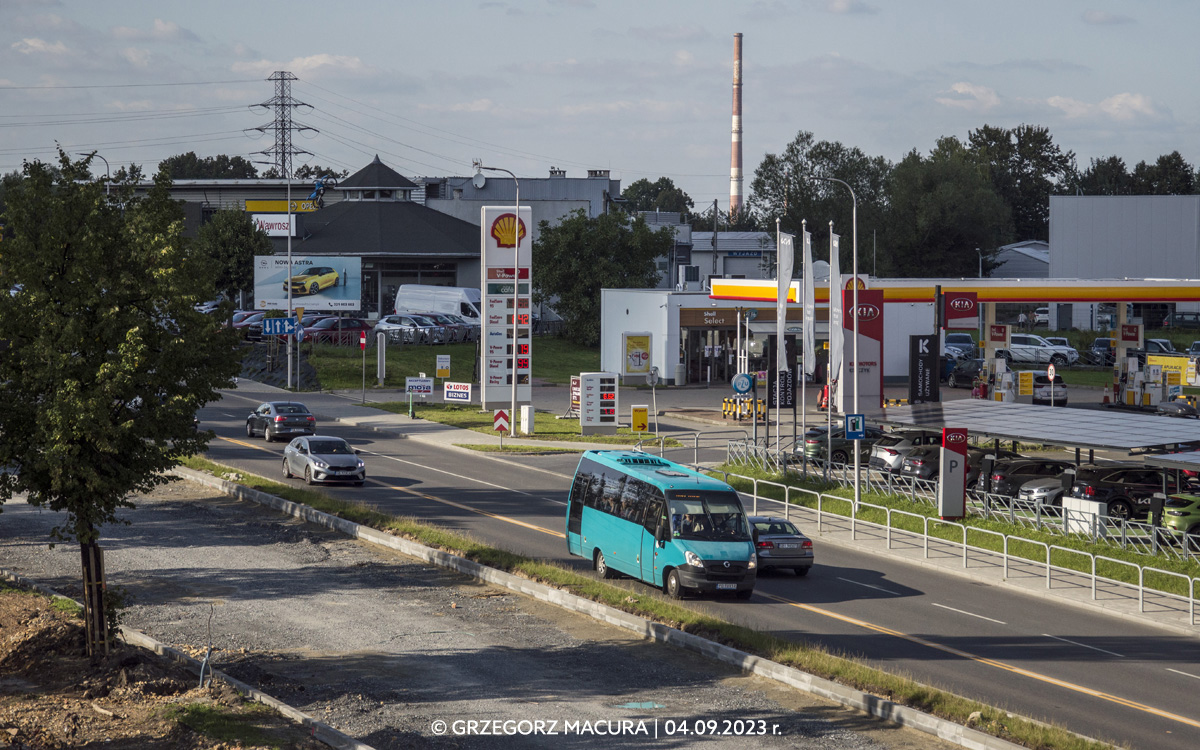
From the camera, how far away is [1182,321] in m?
89.6

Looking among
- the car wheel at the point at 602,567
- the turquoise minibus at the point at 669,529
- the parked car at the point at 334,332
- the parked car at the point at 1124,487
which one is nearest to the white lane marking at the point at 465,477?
the car wheel at the point at 602,567

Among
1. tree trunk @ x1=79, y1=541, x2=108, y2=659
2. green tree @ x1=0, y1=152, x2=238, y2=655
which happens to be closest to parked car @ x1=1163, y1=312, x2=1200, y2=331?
green tree @ x1=0, y1=152, x2=238, y2=655

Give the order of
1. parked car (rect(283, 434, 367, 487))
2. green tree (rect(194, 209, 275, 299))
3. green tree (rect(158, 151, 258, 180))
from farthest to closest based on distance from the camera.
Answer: green tree (rect(158, 151, 258, 180)) < green tree (rect(194, 209, 275, 299)) < parked car (rect(283, 434, 367, 487))

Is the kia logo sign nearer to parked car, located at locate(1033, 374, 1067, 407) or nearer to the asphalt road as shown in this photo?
the asphalt road

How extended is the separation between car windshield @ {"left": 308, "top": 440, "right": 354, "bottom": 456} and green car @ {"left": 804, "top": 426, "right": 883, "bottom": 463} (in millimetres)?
14896

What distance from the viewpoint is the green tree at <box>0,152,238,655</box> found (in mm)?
14391

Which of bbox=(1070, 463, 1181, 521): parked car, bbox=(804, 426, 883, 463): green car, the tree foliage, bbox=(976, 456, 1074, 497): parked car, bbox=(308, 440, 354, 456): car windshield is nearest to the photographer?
the tree foliage

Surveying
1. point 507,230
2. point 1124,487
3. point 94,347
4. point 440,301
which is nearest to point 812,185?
point 440,301

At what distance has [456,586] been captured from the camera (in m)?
20.3

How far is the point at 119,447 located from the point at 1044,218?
13614 centimetres

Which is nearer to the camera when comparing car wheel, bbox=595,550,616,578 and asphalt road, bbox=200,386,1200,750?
asphalt road, bbox=200,386,1200,750

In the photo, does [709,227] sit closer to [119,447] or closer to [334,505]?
[334,505]

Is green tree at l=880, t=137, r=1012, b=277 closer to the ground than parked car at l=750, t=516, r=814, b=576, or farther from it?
farther from it

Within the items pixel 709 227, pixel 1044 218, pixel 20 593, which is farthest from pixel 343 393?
pixel 709 227
